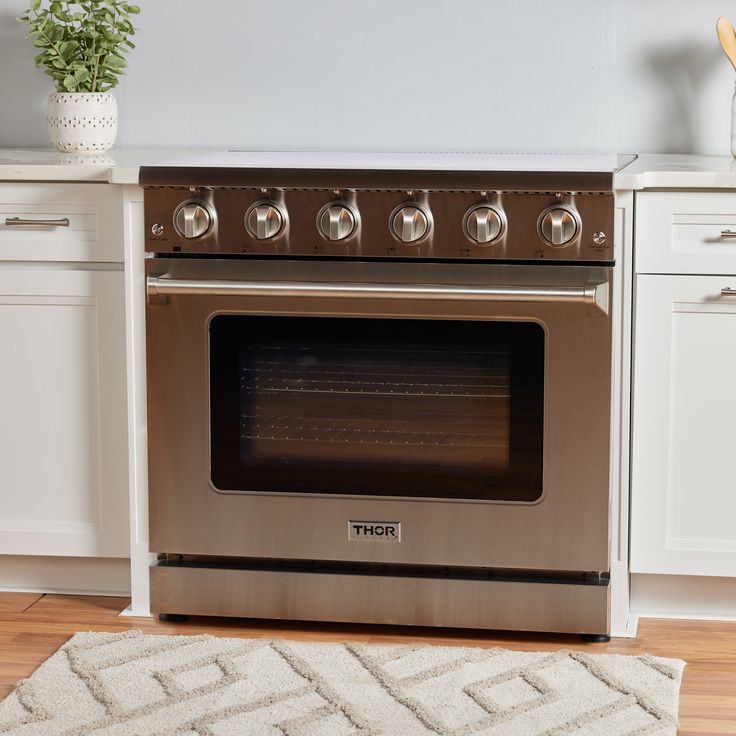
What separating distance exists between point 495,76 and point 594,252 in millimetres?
866

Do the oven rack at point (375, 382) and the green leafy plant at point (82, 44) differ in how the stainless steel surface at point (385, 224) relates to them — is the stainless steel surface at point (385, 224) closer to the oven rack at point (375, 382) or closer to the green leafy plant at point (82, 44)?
the oven rack at point (375, 382)

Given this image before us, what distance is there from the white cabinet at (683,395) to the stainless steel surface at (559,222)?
172mm

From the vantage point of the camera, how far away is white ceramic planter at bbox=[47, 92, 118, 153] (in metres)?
2.79

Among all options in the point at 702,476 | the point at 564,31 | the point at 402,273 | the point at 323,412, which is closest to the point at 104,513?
the point at 323,412

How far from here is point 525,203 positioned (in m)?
2.25

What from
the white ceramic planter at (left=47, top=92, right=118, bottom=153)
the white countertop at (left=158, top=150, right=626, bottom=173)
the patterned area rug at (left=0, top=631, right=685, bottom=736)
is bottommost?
the patterned area rug at (left=0, top=631, right=685, bottom=736)

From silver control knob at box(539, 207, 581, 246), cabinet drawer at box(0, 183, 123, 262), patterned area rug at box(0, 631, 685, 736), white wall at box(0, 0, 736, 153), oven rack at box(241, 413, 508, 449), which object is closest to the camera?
patterned area rug at box(0, 631, 685, 736)

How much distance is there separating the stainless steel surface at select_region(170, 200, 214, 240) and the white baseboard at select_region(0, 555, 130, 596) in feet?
2.60

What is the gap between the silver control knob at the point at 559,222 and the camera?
224cm

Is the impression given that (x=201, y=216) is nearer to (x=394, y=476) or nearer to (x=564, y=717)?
(x=394, y=476)

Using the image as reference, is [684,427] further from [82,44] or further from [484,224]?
[82,44]

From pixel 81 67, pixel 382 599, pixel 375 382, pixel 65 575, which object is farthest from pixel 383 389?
pixel 81 67

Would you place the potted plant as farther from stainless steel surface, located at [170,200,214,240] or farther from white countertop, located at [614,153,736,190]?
white countertop, located at [614,153,736,190]

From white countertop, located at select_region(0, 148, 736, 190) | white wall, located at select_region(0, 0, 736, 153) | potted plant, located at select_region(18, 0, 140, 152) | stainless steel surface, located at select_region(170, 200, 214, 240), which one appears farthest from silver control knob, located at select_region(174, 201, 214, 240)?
white wall, located at select_region(0, 0, 736, 153)
